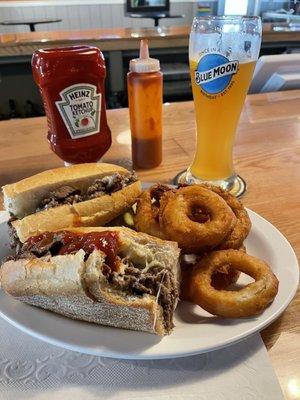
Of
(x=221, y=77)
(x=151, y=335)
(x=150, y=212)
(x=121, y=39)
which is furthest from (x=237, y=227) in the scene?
(x=121, y=39)

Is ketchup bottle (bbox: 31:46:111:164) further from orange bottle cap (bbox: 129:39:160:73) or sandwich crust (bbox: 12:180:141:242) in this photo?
sandwich crust (bbox: 12:180:141:242)

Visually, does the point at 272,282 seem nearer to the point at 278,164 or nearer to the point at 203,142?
the point at 203,142

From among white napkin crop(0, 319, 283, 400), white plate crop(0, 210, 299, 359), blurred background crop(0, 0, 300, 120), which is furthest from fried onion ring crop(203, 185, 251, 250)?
blurred background crop(0, 0, 300, 120)

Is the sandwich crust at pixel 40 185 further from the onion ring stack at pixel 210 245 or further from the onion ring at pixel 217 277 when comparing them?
the onion ring at pixel 217 277

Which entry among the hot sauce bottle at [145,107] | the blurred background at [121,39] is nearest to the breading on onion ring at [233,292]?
the hot sauce bottle at [145,107]

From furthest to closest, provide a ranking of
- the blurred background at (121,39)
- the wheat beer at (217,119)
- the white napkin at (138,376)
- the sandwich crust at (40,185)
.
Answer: the blurred background at (121,39), the wheat beer at (217,119), the sandwich crust at (40,185), the white napkin at (138,376)

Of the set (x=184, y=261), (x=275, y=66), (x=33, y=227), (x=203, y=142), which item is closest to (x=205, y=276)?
(x=184, y=261)

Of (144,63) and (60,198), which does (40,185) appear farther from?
(144,63)
